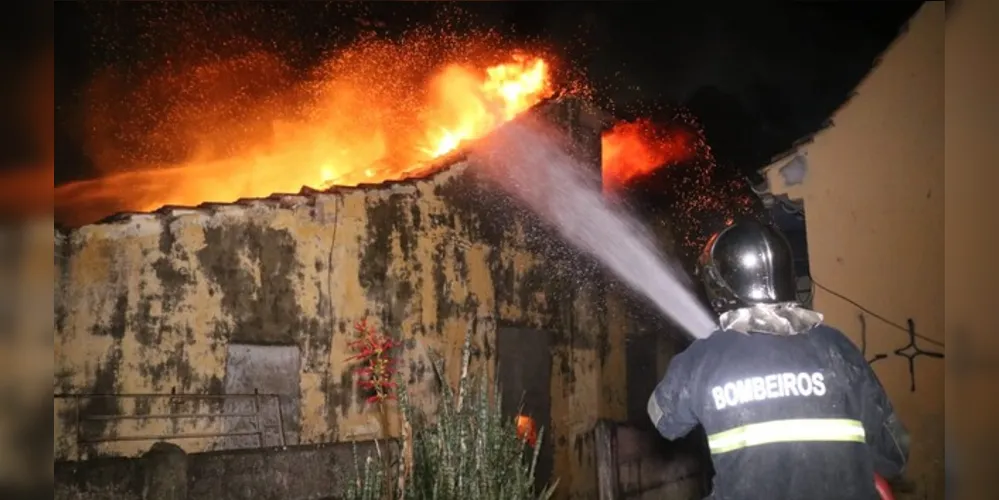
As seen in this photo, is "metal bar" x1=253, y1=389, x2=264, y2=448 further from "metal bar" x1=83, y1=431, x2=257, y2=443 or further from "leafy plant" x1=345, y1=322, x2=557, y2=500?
"leafy plant" x1=345, y1=322, x2=557, y2=500

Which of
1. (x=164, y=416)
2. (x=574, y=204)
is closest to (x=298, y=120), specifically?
(x=574, y=204)

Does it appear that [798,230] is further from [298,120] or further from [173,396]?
[298,120]

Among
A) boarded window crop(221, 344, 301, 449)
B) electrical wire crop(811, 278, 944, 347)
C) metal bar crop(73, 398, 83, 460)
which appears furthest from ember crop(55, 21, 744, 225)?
metal bar crop(73, 398, 83, 460)

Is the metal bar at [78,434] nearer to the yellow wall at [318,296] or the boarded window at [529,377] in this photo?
the yellow wall at [318,296]

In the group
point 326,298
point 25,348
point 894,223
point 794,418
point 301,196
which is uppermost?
point 301,196

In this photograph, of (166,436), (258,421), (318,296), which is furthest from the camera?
(318,296)

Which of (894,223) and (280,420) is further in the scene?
(894,223)

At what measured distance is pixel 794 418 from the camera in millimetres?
3615

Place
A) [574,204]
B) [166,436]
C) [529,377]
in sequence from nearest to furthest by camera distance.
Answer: [166,436]
[529,377]
[574,204]

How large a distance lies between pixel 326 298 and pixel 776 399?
6.11 meters

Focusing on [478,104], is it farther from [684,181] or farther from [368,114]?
[684,181]

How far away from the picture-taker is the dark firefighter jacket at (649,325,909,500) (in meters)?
3.58

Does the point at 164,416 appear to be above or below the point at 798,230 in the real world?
below

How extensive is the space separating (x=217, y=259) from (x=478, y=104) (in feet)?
23.8
